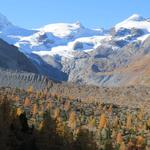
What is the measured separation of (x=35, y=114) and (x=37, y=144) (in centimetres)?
8115

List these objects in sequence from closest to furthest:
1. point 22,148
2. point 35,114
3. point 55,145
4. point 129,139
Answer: point 22,148
point 55,145
point 129,139
point 35,114

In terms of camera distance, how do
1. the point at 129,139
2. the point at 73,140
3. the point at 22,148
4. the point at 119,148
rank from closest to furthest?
the point at 22,148 < the point at 73,140 < the point at 119,148 < the point at 129,139

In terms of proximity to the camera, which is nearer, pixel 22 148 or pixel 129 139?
pixel 22 148

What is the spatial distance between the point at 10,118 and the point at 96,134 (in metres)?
71.4

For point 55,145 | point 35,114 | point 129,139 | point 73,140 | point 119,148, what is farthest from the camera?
point 35,114

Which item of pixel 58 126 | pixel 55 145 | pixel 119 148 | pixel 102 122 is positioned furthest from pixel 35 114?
pixel 55 145

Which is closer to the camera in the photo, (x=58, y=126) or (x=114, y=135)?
(x=58, y=126)

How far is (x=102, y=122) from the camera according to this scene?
19638cm

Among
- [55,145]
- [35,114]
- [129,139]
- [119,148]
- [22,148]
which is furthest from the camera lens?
[35,114]

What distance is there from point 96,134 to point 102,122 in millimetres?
22376

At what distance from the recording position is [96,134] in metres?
174

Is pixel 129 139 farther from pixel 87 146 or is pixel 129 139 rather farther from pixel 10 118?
pixel 10 118

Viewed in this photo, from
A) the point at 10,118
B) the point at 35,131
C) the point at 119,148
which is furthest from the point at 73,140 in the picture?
the point at 119,148

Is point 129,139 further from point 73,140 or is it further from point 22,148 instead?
point 22,148
